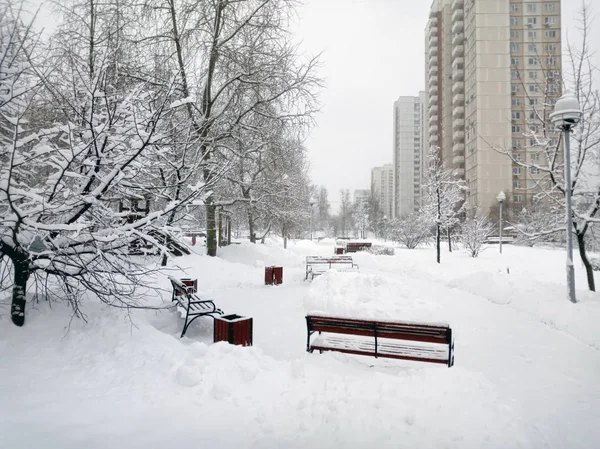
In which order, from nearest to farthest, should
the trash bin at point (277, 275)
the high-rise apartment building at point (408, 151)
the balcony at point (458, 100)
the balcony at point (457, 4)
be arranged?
the trash bin at point (277, 275)
the balcony at point (458, 100)
the balcony at point (457, 4)
the high-rise apartment building at point (408, 151)

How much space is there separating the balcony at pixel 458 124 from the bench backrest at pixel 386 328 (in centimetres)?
7140

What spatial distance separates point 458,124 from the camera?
67500 mm

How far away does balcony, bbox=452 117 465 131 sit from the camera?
67.2 m

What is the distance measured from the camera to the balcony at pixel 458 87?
68.2 meters

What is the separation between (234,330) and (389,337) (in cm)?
245

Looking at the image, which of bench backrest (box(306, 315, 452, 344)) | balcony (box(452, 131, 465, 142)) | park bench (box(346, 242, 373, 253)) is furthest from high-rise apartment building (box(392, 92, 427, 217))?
bench backrest (box(306, 315, 452, 344))

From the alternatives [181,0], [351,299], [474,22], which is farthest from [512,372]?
[474,22]

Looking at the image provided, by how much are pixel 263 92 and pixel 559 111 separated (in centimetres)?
981

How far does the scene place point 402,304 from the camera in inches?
362

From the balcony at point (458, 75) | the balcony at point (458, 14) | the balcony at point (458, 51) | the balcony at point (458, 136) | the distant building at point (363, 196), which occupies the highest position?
the balcony at point (458, 14)

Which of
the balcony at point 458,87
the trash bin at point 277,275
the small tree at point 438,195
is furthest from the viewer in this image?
the balcony at point 458,87

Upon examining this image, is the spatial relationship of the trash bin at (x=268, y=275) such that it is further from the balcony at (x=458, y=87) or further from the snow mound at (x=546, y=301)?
the balcony at (x=458, y=87)

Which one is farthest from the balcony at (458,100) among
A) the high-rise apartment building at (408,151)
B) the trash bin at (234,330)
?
the trash bin at (234,330)

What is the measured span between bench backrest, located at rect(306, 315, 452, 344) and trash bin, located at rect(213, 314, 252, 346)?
3.44 feet
